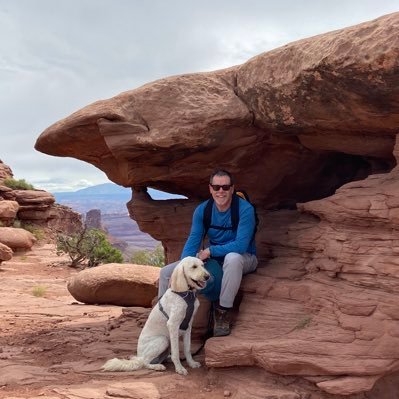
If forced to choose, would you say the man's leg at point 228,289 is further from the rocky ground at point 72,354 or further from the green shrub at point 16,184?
the green shrub at point 16,184

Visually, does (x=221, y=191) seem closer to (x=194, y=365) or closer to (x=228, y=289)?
(x=228, y=289)

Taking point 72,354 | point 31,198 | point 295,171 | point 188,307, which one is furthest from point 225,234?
point 31,198

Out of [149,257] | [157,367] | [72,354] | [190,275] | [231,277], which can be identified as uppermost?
[190,275]

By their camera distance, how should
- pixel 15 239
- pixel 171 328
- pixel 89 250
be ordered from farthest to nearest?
1. pixel 15 239
2. pixel 89 250
3. pixel 171 328

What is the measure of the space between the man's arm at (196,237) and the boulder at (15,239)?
1951 centimetres

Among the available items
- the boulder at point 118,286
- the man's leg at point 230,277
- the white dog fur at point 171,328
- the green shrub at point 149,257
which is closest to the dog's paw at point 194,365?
the white dog fur at point 171,328

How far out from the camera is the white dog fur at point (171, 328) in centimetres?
635

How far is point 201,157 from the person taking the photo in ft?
27.9

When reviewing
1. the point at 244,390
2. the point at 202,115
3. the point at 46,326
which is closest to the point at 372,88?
the point at 202,115

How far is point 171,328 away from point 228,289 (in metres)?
0.93

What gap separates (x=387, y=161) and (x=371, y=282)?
2439 millimetres

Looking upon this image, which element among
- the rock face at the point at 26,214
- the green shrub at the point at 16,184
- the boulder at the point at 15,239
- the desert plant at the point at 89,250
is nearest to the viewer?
the desert plant at the point at 89,250

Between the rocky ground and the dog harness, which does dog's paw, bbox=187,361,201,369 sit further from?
the dog harness

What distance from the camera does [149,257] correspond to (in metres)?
27.1
